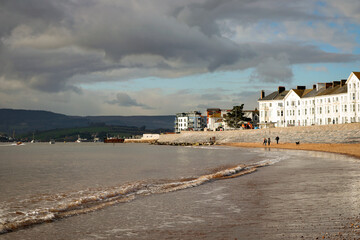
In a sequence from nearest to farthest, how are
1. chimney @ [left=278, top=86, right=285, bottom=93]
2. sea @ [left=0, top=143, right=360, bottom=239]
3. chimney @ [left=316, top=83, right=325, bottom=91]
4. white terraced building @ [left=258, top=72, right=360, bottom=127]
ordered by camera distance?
sea @ [left=0, top=143, right=360, bottom=239]
white terraced building @ [left=258, top=72, right=360, bottom=127]
chimney @ [left=316, top=83, right=325, bottom=91]
chimney @ [left=278, top=86, right=285, bottom=93]

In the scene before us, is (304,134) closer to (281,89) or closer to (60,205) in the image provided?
(281,89)

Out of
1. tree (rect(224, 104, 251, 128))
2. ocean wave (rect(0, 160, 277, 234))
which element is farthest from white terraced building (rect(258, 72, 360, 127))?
ocean wave (rect(0, 160, 277, 234))

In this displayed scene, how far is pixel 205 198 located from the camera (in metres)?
19.2

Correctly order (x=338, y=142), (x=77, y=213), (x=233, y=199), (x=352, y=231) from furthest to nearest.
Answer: (x=338, y=142)
(x=233, y=199)
(x=77, y=213)
(x=352, y=231)

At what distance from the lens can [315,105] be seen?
123312mm

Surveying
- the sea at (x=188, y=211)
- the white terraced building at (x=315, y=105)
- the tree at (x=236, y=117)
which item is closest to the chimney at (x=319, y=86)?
the white terraced building at (x=315, y=105)

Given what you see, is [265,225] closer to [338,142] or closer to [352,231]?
[352,231]

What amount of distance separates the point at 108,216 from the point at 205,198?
18.7 feet

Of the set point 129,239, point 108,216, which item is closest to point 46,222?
point 108,216

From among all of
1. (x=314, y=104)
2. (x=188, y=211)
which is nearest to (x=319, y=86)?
(x=314, y=104)

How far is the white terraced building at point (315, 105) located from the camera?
105562mm

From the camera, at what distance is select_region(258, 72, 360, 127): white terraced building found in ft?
346

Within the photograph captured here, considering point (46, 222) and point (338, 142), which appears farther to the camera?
point (338, 142)

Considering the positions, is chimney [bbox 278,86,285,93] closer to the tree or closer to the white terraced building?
the white terraced building
